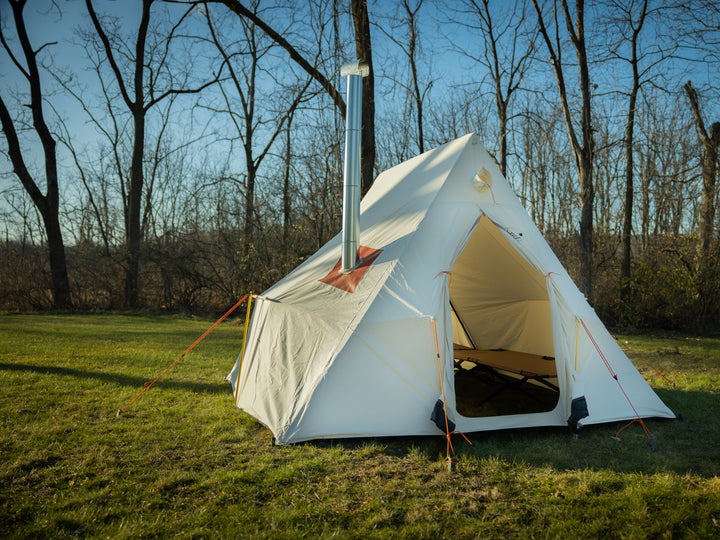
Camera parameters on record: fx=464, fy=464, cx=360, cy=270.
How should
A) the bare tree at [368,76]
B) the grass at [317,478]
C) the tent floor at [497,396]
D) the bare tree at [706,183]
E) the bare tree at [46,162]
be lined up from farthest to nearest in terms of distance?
1. the bare tree at [46,162]
2. the bare tree at [706,183]
3. the bare tree at [368,76]
4. the tent floor at [497,396]
5. the grass at [317,478]

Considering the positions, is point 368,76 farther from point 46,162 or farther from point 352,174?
point 46,162

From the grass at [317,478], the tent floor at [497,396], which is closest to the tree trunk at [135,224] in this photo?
the grass at [317,478]

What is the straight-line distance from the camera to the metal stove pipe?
4.10m

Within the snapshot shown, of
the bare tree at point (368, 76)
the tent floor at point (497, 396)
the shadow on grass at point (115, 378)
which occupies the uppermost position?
the bare tree at point (368, 76)

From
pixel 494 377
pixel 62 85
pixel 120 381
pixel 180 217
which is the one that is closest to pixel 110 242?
pixel 180 217

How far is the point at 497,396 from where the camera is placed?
4.91 m

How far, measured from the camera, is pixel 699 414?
4070mm

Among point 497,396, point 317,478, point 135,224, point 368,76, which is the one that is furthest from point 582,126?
point 135,224

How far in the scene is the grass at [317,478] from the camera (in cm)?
231

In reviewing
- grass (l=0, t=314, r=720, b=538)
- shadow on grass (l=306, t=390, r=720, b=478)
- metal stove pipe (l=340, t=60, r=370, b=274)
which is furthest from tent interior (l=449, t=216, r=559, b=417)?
metal stove pipe (l=340, t=60, r=370, b=274)

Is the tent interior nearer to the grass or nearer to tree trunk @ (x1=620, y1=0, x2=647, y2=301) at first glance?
the grass

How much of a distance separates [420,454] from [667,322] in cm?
820

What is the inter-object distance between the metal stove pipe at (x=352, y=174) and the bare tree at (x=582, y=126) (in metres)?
6.53

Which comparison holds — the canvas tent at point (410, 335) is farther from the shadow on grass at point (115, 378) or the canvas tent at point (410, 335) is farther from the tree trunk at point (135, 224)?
the tree trunk at point (135, 224)
